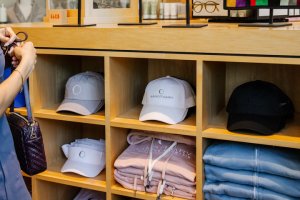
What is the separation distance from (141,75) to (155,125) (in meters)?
0.39

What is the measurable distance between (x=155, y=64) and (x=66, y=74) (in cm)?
45

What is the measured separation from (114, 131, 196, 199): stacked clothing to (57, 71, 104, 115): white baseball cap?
8.7 inches

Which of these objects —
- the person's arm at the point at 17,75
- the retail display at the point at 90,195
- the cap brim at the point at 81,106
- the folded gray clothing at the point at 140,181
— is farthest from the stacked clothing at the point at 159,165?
the person's arm at the point at 17,75

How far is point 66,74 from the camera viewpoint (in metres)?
2.12

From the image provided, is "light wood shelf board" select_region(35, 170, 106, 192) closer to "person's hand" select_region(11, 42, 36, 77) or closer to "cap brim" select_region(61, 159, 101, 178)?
"cap brim" select_region(61, 159, 101, 178)

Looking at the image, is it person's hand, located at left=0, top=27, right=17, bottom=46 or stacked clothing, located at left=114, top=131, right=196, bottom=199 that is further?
stacked clothing, located at left=114, top=131, right=196, bottom=199

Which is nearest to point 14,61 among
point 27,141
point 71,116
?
point 27,141

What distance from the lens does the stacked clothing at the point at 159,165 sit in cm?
170

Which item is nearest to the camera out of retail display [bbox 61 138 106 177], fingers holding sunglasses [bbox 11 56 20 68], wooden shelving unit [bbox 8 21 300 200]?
fingers holding sunglasses [bbox 11 56 20 68]

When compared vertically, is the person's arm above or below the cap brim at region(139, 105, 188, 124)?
above

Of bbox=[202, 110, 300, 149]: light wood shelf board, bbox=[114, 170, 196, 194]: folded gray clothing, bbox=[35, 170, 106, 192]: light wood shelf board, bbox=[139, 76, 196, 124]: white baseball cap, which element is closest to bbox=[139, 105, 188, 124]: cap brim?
bbox=[139, 76, 196, 124]: white baseball cap

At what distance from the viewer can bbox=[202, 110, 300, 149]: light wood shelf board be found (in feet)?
4.90

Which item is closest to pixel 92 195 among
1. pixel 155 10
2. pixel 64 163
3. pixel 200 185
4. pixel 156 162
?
pixel 64 163

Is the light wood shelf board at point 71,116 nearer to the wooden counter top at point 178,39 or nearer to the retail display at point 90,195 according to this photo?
the wooden counter top at point 178,39
